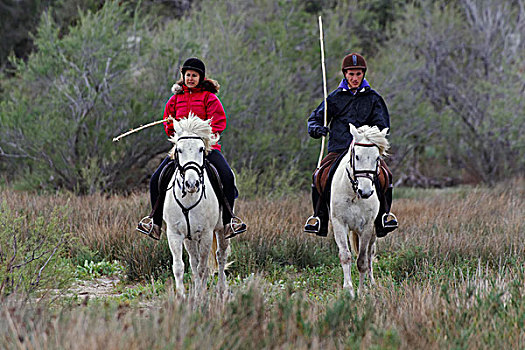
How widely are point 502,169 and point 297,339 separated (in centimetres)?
1863

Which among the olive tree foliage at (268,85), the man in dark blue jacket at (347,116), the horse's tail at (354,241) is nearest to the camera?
the man in dark blue jacket at (347,116)

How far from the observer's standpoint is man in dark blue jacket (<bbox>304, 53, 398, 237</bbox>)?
22.2ft

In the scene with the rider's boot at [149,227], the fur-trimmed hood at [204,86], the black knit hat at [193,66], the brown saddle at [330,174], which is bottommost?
the rider's boot at [149,227]

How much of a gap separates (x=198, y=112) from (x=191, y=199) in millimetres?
1226

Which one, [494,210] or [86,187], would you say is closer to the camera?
[494,210]

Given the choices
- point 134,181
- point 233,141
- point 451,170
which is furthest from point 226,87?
point 451,170

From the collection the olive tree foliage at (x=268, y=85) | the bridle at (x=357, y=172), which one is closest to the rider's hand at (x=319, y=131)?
the bridle at (x=357, y=172)

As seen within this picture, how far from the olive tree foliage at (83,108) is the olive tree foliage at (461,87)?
8.29 m

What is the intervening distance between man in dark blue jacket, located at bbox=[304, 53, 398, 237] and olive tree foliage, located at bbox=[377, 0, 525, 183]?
456 inches

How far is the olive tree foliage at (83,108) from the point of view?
12.9 m

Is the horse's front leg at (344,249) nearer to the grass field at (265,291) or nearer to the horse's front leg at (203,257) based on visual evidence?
the grass field at (265,291)

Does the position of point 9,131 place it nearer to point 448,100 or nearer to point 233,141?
point 233,141

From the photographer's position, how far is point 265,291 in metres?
5.31

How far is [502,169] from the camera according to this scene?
66.9ft
